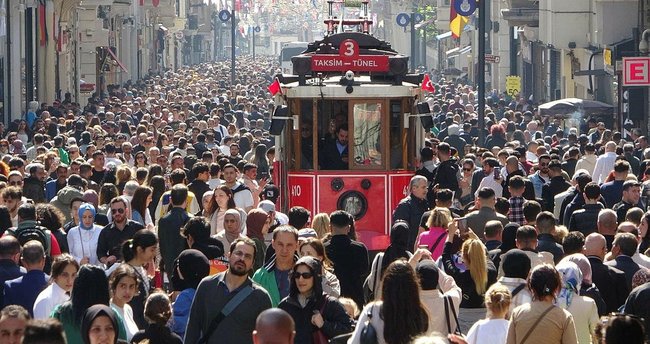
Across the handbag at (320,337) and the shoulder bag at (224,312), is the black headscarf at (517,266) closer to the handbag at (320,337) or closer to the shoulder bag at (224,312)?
the handbag at (320,337)

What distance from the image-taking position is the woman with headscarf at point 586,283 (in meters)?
11.4

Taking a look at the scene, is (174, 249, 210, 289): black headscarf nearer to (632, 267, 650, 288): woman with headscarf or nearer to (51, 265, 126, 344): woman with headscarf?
→ (51, 265, 126, 344): woman with headscarf

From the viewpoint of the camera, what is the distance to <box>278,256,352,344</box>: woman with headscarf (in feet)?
31.7

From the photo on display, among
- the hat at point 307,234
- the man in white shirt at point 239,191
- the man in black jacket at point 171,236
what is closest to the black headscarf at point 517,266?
the hat at point 307,234

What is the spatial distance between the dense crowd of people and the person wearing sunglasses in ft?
0.06

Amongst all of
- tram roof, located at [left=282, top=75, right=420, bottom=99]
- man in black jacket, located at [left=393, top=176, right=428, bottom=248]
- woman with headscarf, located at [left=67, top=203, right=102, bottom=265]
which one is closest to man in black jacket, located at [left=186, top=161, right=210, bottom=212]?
tram roof, located at [left=282, top=75, right=420, bottom=99]

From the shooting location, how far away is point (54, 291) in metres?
10.5

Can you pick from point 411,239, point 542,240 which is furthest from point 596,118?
point 542,240

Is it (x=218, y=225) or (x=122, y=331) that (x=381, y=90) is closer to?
(x=218, y=225)

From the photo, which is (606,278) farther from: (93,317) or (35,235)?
(93,317)

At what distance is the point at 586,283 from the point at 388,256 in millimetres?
1477

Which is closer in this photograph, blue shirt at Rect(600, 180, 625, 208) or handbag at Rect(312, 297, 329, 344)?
handbag at Rect(312, 297, 329, 344)

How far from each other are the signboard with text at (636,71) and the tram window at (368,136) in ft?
37.6

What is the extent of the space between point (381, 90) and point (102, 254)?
5.79 m
